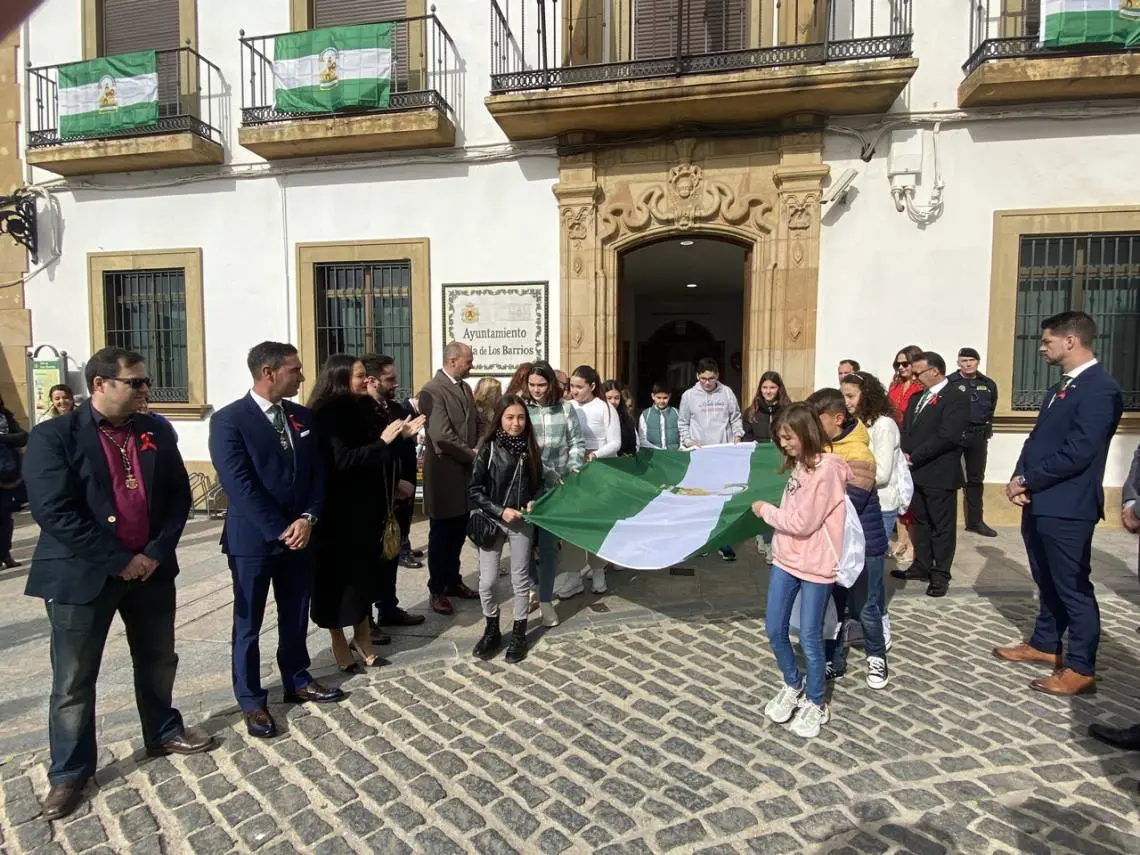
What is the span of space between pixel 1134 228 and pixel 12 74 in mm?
14625

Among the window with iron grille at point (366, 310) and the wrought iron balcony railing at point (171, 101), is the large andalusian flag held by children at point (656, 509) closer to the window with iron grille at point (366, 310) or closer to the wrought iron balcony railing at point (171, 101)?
the window with iron grille at point (366, 310)

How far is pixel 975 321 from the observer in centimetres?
760

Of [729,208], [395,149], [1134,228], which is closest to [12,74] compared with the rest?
[395,149]

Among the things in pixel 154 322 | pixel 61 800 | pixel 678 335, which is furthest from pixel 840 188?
pixel 154 322

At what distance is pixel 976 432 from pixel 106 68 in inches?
454

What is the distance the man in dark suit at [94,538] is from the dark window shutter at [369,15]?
24.4 feet

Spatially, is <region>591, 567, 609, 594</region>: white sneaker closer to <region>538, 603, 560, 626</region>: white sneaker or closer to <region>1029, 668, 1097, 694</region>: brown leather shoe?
<region>538, 603, 560, 626</region>: white sneaker

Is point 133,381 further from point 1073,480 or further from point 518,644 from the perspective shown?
point 1073,480

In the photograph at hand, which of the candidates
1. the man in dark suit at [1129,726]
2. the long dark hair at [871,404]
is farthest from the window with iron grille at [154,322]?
the man in dark suit at [1129,726]

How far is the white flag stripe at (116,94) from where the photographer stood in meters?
8.90

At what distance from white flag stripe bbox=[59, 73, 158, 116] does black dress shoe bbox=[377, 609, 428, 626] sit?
8215mm

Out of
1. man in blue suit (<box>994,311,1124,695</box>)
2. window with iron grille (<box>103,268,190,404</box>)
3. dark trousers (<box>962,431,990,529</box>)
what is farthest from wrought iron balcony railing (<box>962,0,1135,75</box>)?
window with iron grille (<box>103,268,190,404</box>)

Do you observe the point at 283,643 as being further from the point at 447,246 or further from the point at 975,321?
the point at 975,321

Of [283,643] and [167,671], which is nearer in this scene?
[167,671]
